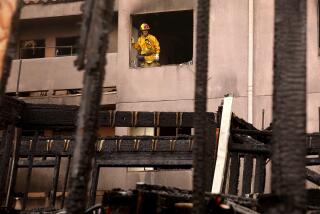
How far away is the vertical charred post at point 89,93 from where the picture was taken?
7168mm

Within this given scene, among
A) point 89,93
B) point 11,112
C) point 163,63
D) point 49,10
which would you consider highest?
point 49,10

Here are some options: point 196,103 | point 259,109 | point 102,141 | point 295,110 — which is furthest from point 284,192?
point 259,109

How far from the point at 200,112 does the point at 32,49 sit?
2231 centimetres

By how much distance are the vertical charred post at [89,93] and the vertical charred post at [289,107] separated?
1.81 m

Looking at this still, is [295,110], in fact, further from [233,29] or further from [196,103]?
[233,29]

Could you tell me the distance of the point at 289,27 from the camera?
6918mm

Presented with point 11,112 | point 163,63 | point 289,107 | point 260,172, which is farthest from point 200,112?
point 163,63

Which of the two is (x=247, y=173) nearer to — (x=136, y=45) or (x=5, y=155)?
(x=5, y=155)

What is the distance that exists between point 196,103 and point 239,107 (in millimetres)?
16071

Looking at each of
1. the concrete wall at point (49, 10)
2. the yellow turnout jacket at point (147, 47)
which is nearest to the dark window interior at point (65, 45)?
the concrete wall at point (49, 10)

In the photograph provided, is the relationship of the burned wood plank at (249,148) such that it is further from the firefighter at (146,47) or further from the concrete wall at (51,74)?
the concrete wall at (51,74)

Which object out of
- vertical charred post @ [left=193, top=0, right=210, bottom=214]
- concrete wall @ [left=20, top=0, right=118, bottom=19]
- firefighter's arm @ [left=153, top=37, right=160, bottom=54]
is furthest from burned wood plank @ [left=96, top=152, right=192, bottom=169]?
concrete wall @ [left=20, top=0, right=118, bottom=19]

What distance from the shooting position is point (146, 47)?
26.1 metres

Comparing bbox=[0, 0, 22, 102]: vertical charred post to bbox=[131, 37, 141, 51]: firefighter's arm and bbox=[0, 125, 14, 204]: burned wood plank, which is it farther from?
bbox=[131, 37, 141, 51]: firefighter's arm
